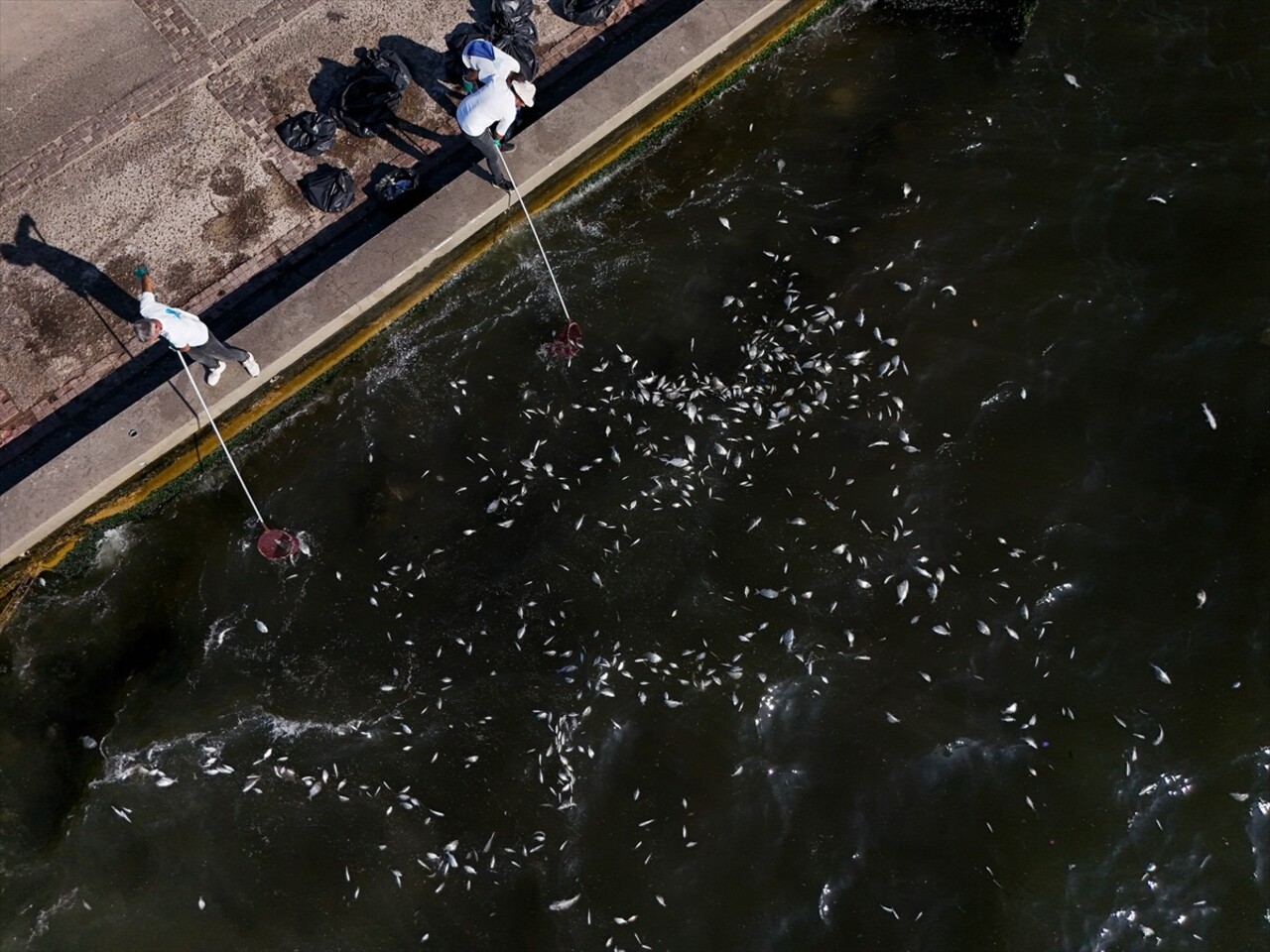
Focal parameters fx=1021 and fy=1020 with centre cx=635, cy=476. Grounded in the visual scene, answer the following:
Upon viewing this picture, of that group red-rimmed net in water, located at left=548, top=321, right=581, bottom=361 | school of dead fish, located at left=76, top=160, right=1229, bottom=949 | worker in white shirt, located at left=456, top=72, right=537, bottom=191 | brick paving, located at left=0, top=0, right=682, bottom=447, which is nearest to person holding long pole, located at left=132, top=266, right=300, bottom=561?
school of dead fish, located at left=76, top=160, right=1229, bottom=949

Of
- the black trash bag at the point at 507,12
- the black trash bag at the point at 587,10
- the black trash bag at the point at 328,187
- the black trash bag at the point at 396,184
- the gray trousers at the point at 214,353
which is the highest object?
the black trash bag at the point at 507,12

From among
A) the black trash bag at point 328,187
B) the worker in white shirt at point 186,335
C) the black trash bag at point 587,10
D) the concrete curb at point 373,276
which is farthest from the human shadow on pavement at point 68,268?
the black trash bag at point 587,10

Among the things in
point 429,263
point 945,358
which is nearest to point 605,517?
point 429,263

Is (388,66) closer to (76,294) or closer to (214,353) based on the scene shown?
(214,353)

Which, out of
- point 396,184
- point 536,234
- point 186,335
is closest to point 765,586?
point 536,234

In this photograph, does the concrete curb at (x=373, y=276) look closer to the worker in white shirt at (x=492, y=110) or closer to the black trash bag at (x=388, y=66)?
the worker in white shirt at (x=492, y=110)

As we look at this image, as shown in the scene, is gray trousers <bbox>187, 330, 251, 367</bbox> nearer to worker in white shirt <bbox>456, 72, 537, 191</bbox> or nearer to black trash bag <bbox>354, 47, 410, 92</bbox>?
worker in white shirt <bbox>456, 72, 537, 191</bbox>
